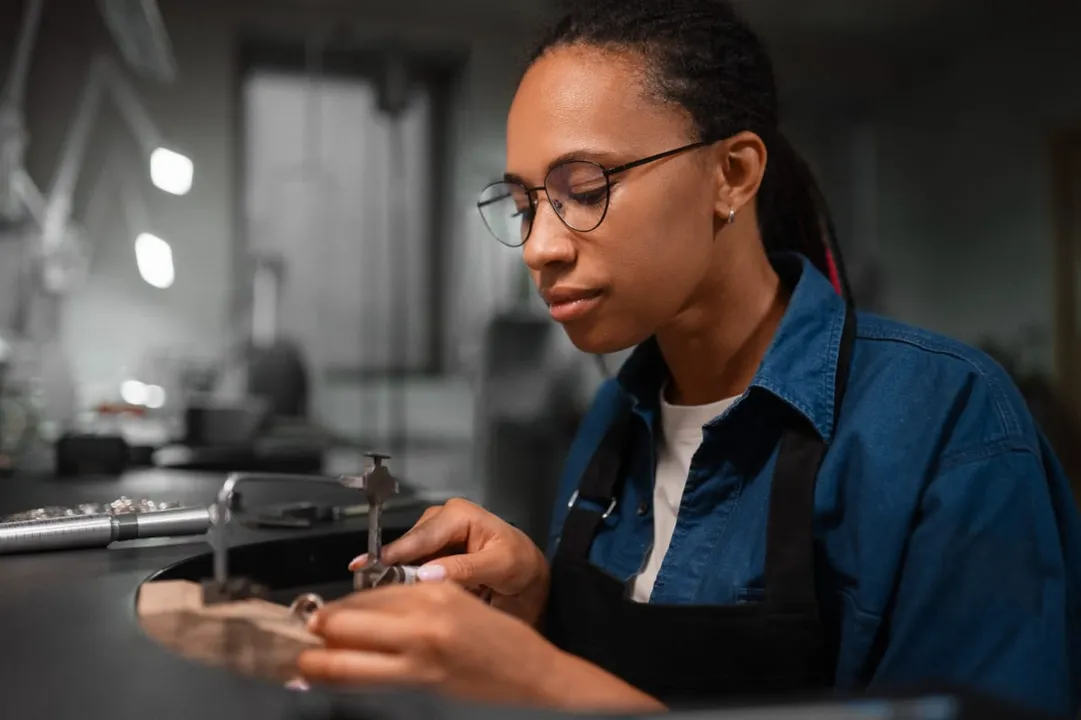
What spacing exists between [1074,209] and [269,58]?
9.26 ft

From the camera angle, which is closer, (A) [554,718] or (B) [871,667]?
(A) [554,718]

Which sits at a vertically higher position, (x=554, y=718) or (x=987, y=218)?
(x=987, y=218)

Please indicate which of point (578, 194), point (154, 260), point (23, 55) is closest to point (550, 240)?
point (578, 194)

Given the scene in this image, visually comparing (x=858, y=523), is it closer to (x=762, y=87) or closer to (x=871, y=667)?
(x=871, y=667)

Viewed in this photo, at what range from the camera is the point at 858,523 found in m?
0.68

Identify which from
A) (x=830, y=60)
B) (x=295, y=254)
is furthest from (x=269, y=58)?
(x=830, y=60)

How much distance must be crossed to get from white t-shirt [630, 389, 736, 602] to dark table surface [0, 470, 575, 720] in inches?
9.3

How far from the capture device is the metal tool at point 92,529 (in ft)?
2.53

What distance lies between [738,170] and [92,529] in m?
0.68

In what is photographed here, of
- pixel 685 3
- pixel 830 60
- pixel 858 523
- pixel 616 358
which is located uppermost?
pixel 830 60

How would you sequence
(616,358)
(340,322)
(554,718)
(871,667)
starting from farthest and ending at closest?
1. (340,322)
2. (616,358)
3. (871,667)
4. (554,718)

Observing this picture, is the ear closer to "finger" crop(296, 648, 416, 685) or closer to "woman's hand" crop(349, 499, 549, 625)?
"woman's hand" crop(349, 499, 549, 625)

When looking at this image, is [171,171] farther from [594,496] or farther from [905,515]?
[905,515]

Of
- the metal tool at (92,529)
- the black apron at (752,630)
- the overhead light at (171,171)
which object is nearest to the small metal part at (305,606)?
the black apron at (752,630)
